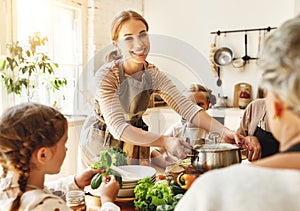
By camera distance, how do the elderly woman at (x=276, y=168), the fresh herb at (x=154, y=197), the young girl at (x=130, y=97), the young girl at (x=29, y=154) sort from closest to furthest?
the elderly woman at (x=276, y=168)
the young girl at (x=29, y=154)
the fresh herb at (x=154, y=197)
the young girl at (x=130, y=97)

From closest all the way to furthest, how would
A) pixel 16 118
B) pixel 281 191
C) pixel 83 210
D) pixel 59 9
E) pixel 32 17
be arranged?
pixel 281 191
pixel 16 118
pixel 83 210
pixel 32 17
pixel 59 9

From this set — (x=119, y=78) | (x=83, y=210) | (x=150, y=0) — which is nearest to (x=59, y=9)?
(x=150, y=0)

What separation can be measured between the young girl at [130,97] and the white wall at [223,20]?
2.09 m

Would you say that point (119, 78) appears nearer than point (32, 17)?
Yes

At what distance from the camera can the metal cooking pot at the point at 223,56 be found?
3.81m

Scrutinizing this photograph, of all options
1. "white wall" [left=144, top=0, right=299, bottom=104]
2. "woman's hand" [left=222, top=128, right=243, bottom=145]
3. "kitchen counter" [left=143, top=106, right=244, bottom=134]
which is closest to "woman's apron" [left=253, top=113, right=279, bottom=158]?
"woman's hand" [left=222, top=128, right=243, bottom=145]

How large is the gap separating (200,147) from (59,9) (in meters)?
2.48

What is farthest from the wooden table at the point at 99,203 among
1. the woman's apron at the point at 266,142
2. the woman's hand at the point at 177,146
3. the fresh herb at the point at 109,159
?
the woman's apron at the point at 266,142

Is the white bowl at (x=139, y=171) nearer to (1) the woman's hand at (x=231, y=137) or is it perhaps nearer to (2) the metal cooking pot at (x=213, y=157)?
(2) the metal cooking pot at (x=213, y=157)

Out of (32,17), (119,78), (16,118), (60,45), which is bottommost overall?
(16,118)

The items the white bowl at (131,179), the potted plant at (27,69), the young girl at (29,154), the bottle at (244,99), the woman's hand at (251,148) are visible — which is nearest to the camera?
the young girl at (29,154)

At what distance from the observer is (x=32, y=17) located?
284cm

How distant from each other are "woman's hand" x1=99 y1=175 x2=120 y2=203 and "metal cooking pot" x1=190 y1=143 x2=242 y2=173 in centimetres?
25

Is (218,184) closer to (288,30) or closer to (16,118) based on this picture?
(288,30)
